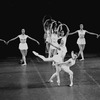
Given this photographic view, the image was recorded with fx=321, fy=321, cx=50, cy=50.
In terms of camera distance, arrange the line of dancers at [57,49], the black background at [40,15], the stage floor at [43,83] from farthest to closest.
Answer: the black background at [40,15], the line of dancers at [57,49], the stage floor at [43,83]

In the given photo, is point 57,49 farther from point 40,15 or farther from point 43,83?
point 40,15

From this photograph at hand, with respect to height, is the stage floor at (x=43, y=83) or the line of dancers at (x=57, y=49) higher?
the line of dancers at (x=57, y=49)

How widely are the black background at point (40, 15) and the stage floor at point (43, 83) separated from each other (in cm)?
725

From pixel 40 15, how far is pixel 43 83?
40.0 ft

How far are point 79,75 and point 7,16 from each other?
37.9ft

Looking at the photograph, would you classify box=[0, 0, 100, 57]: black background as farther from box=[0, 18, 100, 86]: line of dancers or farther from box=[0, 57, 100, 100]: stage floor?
box=[0, 57, 100, 100]: stage floor

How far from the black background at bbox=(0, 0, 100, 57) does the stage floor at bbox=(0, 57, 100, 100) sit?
7250 millimetres

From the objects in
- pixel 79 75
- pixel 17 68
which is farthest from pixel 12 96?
pixel 17 68

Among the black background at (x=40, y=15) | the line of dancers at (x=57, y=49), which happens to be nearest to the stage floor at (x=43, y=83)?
the line of dancers at (x=57, y=49)

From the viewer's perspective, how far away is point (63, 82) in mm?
11312

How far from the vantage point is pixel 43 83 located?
36.8 feet

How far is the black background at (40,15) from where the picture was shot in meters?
22.5

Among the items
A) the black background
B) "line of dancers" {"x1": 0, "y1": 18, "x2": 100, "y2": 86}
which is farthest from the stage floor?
the black background

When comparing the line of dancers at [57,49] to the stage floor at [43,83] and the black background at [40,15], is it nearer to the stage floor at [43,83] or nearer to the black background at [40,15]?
the stage floor at [43,83]
